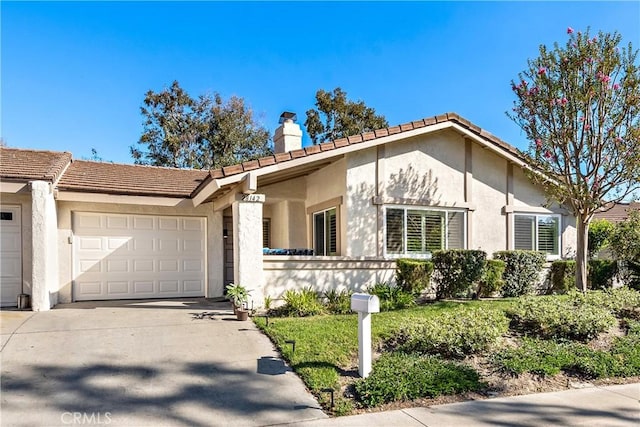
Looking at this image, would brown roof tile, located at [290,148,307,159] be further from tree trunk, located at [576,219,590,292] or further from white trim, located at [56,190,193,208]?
tree trunk, located at [576,219,590,292]

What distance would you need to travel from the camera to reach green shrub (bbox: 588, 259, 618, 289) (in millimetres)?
12634

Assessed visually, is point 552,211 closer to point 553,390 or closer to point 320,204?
point 320,204

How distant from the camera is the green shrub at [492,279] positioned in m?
10.8

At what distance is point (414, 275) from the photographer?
403 inches

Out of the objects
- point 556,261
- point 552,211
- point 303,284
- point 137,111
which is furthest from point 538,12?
point 137,111

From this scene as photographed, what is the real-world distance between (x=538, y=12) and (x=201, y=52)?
41.1ft

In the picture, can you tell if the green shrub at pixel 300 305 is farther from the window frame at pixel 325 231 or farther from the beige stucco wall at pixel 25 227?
the beige stucco wall at pixel 25 227

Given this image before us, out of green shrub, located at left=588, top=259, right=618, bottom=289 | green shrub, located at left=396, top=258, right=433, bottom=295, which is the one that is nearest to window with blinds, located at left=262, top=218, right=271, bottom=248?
green shrub, located at left=396, top=258, right=433, bottom=295

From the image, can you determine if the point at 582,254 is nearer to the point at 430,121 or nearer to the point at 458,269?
the point at 458,269

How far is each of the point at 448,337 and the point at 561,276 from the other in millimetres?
→ 7885

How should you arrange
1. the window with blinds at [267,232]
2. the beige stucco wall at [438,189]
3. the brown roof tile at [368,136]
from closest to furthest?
the brown roof tile at [368,136], the beige stucco wall at [438,189], the window with blinds at [267,232]

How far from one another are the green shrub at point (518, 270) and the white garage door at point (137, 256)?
839 cm

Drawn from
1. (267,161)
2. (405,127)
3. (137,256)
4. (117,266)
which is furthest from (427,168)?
(117,266)

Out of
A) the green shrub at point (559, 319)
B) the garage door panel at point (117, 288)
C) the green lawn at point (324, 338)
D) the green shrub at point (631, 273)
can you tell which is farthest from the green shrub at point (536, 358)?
the garage door panel at point (117, 288)
